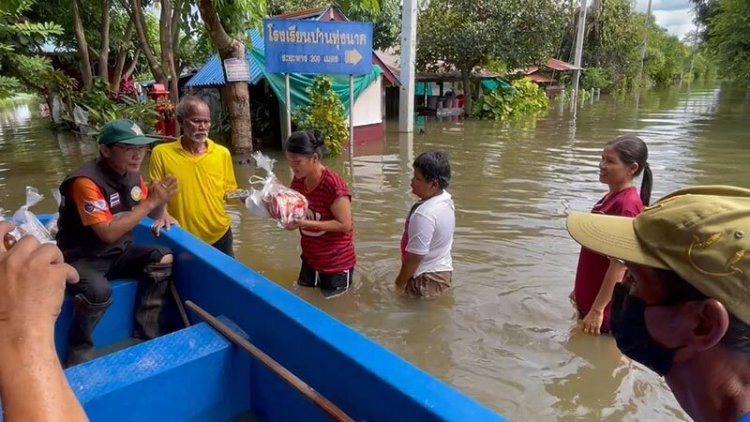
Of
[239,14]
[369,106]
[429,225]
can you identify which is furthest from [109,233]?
[369,106]

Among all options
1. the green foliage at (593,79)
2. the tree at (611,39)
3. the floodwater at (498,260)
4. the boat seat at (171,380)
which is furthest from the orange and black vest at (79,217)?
the green foliage at (593,79)

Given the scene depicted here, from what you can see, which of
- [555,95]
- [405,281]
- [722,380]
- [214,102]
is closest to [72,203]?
[405,281]

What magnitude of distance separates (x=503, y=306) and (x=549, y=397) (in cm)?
121

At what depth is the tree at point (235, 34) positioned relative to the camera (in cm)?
746

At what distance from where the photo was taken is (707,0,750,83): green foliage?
1927 cm

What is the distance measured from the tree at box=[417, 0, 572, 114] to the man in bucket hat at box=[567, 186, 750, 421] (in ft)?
58.1

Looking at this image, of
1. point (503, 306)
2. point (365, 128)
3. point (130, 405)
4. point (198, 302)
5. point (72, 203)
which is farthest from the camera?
point (365, 128)

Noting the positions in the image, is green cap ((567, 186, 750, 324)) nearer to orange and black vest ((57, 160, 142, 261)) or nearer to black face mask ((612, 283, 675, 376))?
black face mask ((612, 283, 675, 376))

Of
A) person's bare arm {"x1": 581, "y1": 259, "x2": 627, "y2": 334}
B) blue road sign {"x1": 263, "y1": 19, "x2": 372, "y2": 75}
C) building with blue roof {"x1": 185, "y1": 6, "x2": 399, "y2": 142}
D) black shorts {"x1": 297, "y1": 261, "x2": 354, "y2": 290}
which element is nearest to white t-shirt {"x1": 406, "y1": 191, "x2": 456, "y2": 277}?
black shorts {"x1": 297, "y1": 261, "x2": 354, "y2": 290}

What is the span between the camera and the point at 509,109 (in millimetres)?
19234

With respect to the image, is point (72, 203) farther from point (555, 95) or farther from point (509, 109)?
point (555, 95)

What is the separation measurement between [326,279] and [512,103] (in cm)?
1776

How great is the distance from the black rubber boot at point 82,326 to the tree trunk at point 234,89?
631 centimetres

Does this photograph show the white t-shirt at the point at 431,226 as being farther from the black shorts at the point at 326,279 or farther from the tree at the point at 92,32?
the tree at the point at 92,32
